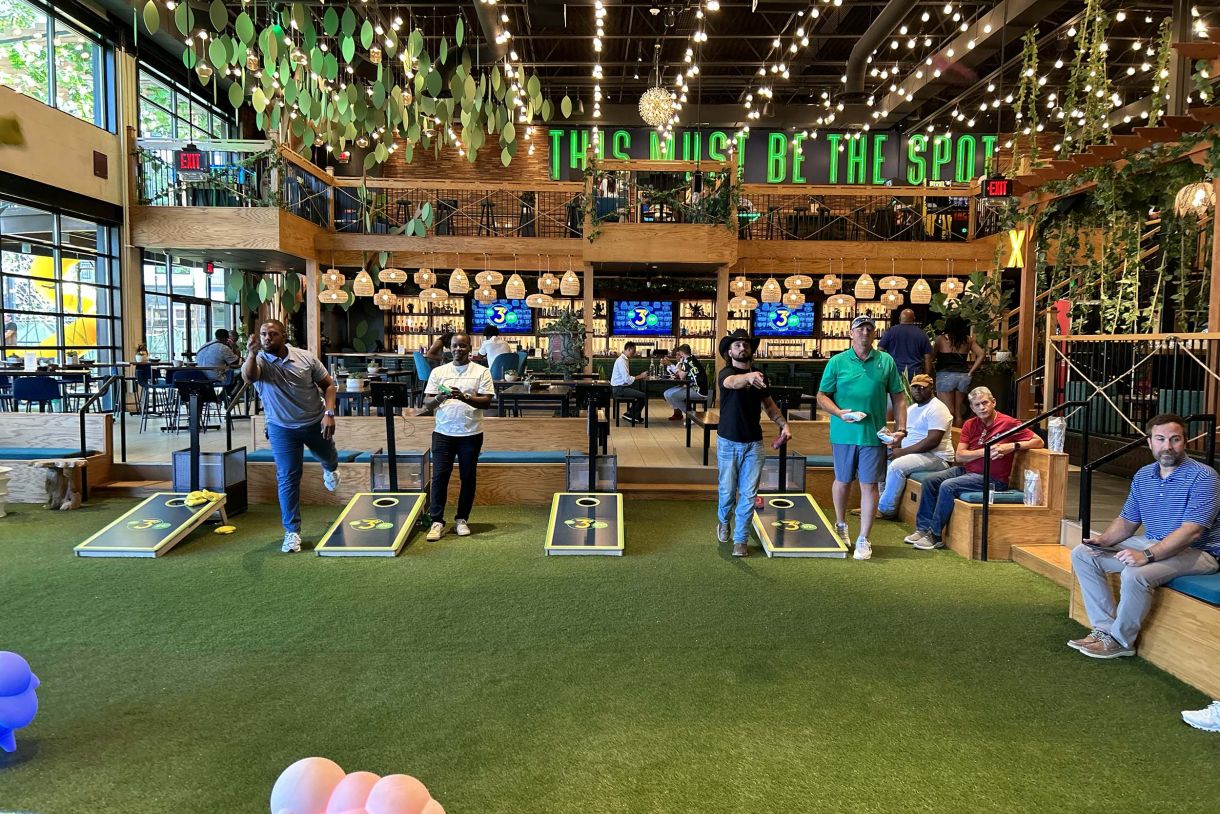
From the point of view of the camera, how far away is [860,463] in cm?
552

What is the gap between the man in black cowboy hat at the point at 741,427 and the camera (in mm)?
5496

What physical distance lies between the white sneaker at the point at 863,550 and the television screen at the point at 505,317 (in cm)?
1296

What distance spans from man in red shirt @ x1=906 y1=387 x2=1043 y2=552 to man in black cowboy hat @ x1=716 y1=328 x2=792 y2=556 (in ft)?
4.40

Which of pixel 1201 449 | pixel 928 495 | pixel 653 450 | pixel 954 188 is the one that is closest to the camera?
pixel 928 495

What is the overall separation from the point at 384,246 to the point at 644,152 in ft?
26.2

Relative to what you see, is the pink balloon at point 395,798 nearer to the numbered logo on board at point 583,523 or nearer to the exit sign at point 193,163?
the numbered logo on board at point 583,523

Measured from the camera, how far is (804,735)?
3.03 metres

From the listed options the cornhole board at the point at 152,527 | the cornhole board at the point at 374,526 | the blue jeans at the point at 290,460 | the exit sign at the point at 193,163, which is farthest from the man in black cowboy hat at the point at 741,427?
the exit sign at the point at 193,163

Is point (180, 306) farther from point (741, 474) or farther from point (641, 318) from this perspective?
point (741, 474)

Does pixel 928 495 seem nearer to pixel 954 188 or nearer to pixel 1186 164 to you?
pixel 1186 164

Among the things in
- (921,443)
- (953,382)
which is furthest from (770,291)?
(921,443)

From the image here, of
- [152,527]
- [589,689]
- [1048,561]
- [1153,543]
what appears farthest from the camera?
[152,527]

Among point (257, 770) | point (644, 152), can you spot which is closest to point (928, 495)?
point (257, 770)

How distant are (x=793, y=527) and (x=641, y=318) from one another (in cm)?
1217
